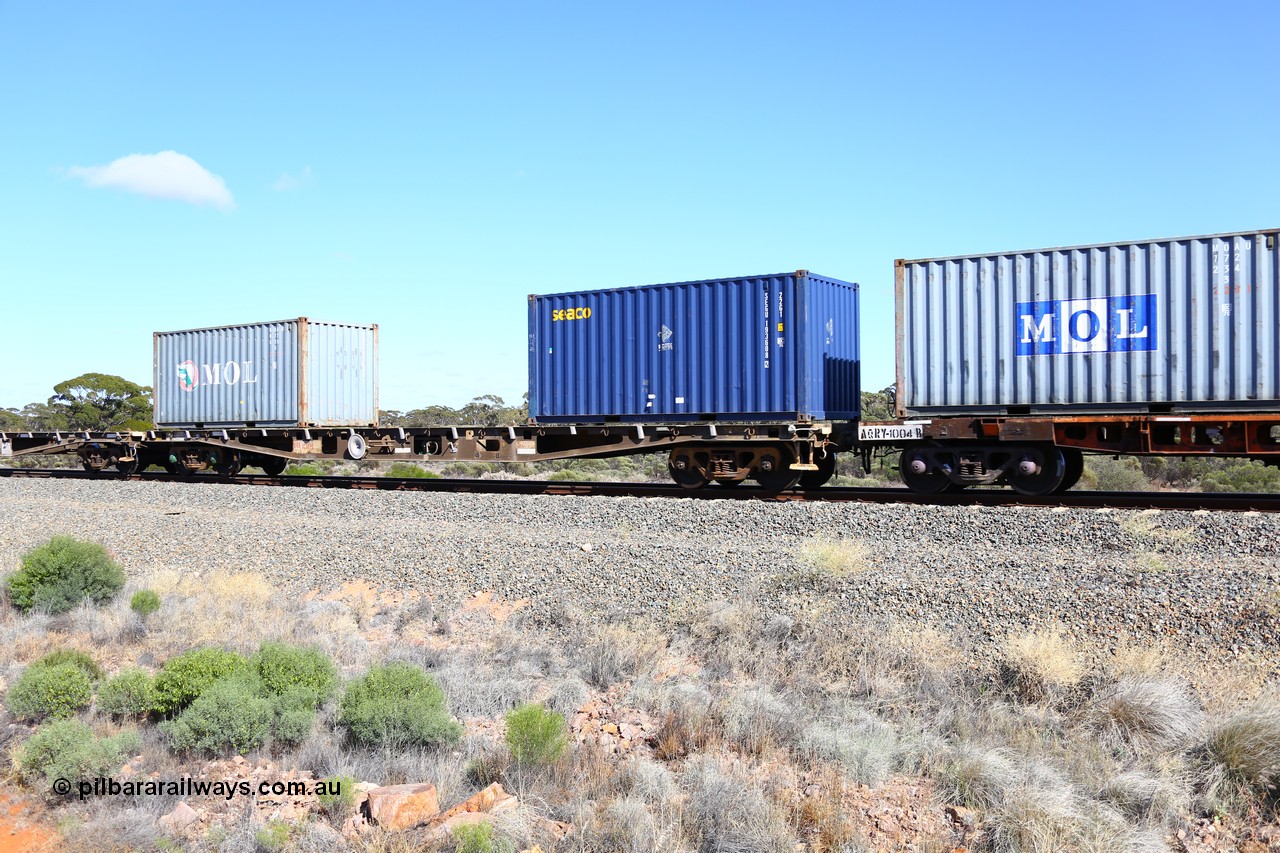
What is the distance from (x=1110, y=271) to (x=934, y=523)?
14.6 ft

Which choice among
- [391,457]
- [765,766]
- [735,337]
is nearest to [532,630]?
[765,766]

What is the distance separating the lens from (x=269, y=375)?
21844 mm

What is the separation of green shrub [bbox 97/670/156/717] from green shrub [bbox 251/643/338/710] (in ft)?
2.12

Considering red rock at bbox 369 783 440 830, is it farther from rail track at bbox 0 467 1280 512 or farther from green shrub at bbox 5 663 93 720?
rail track at bbox 0 467 1280 512

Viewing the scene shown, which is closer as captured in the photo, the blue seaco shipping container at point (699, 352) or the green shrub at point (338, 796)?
the green shrub at point (338, 796)

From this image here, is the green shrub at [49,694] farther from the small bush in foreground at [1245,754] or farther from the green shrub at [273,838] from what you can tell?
the small bush in foreground at [1245,754]

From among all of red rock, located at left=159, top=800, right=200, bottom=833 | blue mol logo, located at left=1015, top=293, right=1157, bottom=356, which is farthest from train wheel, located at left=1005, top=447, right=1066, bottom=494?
red rock, located at left=159, top=800, right=200, bottom=833

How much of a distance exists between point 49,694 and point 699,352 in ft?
36.9

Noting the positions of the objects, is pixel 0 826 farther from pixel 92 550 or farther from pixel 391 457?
pixel 391 457

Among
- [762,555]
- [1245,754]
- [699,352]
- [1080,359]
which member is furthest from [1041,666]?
[699,352]

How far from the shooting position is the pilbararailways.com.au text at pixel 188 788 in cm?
511

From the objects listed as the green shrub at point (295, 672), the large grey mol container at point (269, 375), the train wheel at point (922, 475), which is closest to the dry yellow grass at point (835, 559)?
the green shrub at point (295, 672)

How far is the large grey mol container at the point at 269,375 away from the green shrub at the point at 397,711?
1625 cm

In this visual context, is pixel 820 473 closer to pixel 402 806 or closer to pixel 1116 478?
pixel 1116 478
